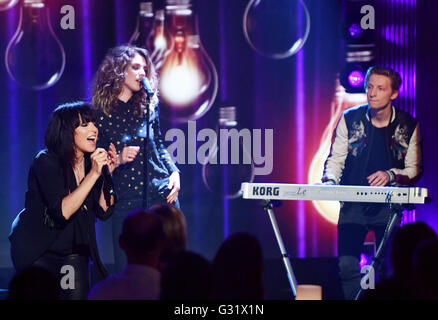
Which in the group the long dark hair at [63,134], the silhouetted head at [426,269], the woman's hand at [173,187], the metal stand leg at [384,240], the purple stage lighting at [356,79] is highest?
the purple stage lighting at [356,79]

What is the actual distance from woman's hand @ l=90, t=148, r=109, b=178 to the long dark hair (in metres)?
0.20

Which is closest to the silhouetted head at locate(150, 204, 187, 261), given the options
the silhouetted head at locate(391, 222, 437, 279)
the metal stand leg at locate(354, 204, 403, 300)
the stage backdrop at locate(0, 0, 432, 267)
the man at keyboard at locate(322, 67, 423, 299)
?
the silhouetted head at locate(391, 222, 437, 279)

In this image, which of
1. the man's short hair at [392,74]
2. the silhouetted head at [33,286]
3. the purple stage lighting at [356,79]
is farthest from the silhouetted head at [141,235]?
the purple stage lighting at [356,79]

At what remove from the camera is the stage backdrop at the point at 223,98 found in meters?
5.62

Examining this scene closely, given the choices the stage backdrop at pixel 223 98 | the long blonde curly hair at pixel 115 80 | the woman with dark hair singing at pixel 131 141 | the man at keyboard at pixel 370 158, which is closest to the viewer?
the man at keyboard at pixel 370 158

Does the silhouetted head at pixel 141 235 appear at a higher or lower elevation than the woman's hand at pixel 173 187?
higher

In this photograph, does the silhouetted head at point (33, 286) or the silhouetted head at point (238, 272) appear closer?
the silhouetted head at point (33, 286)

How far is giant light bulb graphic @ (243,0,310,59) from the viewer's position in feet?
18.6

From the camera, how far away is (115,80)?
5113 millimetres

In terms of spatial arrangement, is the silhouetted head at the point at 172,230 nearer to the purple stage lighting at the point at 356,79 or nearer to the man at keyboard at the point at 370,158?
the man at keyboard at the point at 370,158

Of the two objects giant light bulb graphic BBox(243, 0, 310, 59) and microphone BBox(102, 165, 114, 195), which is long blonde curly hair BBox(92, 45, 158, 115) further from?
giant light bulb graphic BBox(243, 0, 310, 59)

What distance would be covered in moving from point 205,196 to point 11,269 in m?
1.74

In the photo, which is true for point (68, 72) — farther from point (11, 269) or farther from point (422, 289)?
point (422, 289)

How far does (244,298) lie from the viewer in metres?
2.38
